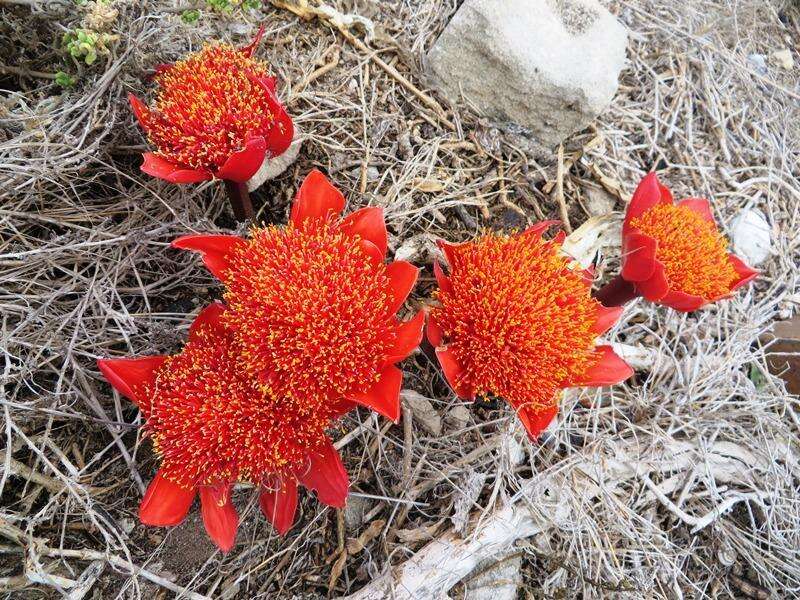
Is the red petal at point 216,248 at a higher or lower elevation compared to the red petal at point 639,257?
lower

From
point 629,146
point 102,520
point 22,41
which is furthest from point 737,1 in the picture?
point 102,520

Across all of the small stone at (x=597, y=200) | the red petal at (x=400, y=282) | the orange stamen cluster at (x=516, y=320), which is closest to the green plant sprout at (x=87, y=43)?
the red petal at (x=400, y=282)

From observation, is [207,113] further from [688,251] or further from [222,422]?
[688,251]

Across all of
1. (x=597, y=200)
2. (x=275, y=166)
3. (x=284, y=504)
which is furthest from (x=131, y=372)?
(x=597, y=200)

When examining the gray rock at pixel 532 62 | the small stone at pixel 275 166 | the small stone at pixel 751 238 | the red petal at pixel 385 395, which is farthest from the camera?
the small stone at pixel 751 238

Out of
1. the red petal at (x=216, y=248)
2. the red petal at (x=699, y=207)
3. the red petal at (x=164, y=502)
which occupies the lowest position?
the red petal at (x=164, y=502)

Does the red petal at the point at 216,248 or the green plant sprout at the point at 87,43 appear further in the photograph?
the green plant sprout at the point at 87,43

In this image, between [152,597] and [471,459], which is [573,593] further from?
[152,597]

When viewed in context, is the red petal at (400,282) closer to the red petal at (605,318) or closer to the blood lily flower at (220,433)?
the blood lily flower at (220,433)
